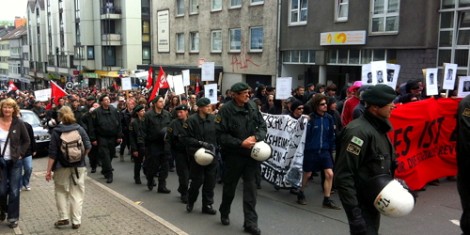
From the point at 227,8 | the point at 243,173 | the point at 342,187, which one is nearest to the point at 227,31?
the point at 227,8

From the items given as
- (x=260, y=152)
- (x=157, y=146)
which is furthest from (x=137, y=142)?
(x=260, y=152)

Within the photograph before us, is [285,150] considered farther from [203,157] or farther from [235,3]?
[235,3]

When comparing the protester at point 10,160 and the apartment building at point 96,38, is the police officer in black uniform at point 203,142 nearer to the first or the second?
the protester at point 10,160

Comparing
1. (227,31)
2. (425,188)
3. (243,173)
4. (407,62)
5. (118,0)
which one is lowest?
(425,188)

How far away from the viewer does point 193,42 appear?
108ft

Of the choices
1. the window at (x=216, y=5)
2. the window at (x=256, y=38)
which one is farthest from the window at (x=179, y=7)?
the window at (x=256, y=38)

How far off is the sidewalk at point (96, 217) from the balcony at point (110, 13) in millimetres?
46095

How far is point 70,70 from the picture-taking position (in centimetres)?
5975

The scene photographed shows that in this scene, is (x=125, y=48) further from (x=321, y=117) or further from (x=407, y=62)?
(x=321, y=117)

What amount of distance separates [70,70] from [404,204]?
61.1 meters

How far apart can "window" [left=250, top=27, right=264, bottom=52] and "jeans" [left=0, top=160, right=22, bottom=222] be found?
816 inches

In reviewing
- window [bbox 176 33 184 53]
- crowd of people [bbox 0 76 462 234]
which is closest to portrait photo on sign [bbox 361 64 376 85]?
crowd of people [bbox 0 76 462 234]

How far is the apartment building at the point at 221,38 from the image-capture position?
25766 mm

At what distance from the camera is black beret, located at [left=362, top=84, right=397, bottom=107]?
12.1ft
